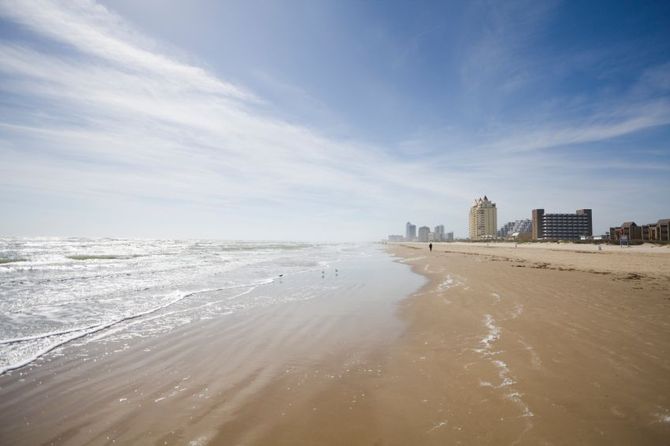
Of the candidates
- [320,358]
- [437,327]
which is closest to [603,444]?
[320,358]

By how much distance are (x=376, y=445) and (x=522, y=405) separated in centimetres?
208

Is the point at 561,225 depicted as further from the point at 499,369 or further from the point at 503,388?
the point at 503,388

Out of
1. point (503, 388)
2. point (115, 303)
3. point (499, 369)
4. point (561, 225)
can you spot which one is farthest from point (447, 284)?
point (561, 225)

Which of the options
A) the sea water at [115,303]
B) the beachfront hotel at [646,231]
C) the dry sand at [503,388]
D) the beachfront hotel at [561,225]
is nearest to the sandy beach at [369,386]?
the dry sand at [503,388]

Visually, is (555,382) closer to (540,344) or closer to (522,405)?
(522,405)

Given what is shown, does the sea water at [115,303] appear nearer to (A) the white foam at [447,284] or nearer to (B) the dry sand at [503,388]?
(A) the white foam at [447,284]

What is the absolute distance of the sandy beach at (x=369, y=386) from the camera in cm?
370

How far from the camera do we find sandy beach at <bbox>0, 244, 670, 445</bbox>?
12.1 ft

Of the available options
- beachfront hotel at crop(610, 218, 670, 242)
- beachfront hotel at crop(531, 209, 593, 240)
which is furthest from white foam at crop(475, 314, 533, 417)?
beachfront hotel at crop(531, 209, 593, 240)

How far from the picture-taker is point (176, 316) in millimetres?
9672

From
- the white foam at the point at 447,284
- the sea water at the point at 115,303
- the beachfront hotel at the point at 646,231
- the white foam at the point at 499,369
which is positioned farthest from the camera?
the beachfront hotel at the point at 646,231

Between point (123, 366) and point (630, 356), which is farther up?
point (630, 356)

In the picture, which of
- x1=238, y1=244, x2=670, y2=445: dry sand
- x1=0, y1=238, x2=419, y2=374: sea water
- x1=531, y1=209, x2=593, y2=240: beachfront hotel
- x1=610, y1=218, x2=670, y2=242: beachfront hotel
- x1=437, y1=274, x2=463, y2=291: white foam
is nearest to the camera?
x1=238, y1=244, x2=670, y2=445: dry sand

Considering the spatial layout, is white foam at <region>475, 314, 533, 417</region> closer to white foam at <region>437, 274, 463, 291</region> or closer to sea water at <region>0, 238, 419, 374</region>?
sea water at <region>0, 238, 419, 374</region>
